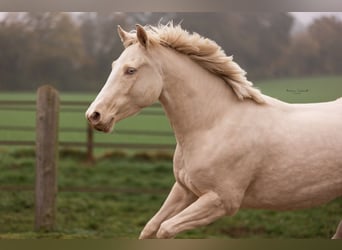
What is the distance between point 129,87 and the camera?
142 inches

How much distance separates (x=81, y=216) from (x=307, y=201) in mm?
2541

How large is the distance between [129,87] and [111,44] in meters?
1.64

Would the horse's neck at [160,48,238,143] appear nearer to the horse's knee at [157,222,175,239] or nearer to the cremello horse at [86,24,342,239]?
the cremello horse at [86,24,342,239]

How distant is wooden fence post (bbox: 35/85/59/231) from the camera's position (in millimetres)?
5492

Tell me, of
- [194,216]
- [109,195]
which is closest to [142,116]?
[109,195]

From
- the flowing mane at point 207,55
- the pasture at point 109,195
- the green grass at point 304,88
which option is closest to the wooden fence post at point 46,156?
the pasture at point 109,195

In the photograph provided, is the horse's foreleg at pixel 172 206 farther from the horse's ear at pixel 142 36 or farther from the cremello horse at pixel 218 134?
the horse's ear at pixel 142 36

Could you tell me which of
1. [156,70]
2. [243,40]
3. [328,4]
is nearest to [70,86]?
[243,40]

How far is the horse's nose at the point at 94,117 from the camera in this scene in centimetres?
350

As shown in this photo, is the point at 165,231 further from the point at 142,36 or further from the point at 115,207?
the point at 115,207

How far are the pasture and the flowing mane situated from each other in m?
1.69

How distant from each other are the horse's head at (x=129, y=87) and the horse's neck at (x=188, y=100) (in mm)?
91

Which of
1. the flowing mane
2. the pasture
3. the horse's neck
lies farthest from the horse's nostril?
the pasture

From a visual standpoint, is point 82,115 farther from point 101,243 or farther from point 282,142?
point 282,142
